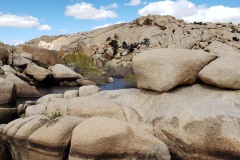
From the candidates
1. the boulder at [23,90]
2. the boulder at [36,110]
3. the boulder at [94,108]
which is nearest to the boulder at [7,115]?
the boulder at [36,110]

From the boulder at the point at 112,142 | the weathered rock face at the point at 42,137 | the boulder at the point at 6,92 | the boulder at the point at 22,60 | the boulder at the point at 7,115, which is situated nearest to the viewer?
the boulder at the point at 112,142

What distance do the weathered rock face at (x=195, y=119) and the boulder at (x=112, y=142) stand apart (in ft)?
3.30

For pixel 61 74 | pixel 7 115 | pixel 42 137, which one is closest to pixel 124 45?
pixel 61 74

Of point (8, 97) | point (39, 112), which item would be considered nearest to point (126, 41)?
point (8, 97)

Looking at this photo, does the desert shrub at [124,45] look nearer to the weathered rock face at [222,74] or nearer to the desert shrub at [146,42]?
the desert shrub at [146,42]

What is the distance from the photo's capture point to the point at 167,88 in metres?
15.2

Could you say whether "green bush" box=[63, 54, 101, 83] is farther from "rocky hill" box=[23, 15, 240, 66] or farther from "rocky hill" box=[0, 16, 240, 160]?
"rocky hill" box=[0, 16, 240, 160]

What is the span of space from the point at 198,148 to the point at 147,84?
3.72 m

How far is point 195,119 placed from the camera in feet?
44.2

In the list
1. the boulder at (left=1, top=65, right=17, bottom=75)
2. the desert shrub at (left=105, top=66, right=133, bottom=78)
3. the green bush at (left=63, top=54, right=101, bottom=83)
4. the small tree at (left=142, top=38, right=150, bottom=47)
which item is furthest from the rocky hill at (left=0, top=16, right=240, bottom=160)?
the small tree at (left=142, top=38, right=150, bottom=47)

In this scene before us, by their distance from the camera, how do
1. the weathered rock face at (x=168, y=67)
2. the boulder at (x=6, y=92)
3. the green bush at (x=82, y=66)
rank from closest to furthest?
the weathered rock face at (x=168, y=67)
the boulder at (x=6, y=92)
the green bush at (x=82, y=66)

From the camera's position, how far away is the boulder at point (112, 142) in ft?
40.3

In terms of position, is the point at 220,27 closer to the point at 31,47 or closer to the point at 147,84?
the point at 31,47

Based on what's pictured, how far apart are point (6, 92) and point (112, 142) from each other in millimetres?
17445
